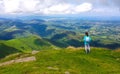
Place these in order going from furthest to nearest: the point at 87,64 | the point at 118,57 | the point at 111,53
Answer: the point at 111,53
the point at 118,57
the point at 87,64

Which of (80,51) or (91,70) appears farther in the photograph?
(80,51)

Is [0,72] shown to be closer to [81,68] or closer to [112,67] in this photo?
[81,68]

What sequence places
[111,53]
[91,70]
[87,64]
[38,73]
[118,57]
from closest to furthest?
[38,73]
[91,70]
[87,64]
[118,57]
[111,53]

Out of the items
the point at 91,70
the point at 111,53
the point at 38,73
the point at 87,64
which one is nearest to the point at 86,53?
the point at 111,53

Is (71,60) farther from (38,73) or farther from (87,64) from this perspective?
(38,73)

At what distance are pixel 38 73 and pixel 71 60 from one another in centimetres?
1238

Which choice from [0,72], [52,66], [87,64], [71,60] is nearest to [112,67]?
[87,64]

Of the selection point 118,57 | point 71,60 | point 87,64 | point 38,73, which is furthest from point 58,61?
point 118,57

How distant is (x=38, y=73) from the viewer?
129 feet

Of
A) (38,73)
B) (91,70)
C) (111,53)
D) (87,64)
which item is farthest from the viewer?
(111,53)

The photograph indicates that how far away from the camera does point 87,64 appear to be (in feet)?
156

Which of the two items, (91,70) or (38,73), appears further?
(91,70)

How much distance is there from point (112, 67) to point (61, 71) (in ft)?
37.1

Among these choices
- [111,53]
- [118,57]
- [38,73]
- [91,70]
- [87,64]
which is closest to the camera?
[38,73]
